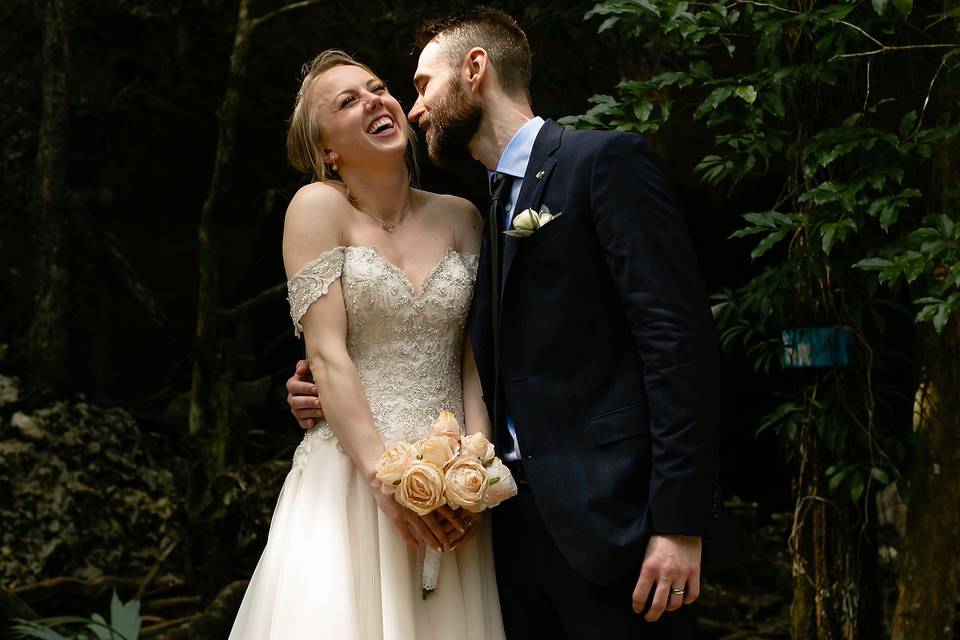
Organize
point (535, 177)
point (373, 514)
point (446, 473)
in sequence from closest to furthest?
point (446, 473) → point (535, 177) → point (373, 514)

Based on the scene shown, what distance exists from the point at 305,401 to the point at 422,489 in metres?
0.50

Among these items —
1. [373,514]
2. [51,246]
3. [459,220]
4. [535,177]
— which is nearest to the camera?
[535,177]

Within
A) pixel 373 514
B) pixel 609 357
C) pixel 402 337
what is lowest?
pixel 373 514

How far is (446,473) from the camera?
2146 mm

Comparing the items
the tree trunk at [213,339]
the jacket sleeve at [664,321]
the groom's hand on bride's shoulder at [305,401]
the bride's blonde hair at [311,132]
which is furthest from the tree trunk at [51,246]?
the jacket sleeve at [664,321]

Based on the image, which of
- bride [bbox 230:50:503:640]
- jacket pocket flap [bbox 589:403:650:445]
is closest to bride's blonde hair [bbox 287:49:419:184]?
bride [bbox 230:50:503:640]

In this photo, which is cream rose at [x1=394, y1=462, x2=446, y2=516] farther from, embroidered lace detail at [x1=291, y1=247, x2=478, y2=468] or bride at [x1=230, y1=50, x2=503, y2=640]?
embroidered lace detail at [x1=291, y1=247, x2=478, y2=468]

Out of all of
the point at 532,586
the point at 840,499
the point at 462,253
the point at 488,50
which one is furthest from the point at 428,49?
the point at 840,499

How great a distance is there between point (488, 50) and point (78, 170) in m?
4.65

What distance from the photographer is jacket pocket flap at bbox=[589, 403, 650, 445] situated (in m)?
2.12

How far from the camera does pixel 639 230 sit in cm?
210

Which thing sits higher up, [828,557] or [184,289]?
[184,289]

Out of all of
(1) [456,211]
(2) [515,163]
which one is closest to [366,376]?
(1) [456,211]

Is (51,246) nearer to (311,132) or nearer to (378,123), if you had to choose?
(311,132)
